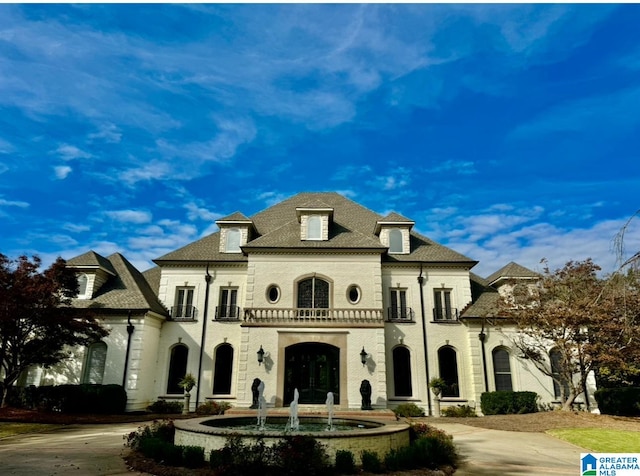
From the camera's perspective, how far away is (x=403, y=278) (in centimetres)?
2628

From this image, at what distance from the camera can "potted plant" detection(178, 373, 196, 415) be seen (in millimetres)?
23455

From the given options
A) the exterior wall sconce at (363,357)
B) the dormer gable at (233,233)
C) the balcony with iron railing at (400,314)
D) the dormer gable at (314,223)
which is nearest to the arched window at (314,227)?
the dormer gable at (314,223)

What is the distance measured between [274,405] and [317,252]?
8.95 meters

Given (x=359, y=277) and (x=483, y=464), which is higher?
(x=359, y=277)

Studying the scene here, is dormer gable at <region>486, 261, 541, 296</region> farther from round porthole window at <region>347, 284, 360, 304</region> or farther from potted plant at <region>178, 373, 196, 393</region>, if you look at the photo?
potted plant at <region>178, 373, 196, 393</region>

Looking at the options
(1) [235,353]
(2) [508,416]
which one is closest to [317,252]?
(1) [235,353]

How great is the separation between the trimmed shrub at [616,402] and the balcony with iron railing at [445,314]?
9.01m

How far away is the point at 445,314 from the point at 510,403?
19.7 feet

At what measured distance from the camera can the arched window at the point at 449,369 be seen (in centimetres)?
2430

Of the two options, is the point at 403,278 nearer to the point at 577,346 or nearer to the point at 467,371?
the point at 467,371

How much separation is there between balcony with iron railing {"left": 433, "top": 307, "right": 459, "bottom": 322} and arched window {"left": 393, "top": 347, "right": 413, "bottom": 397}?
9.45 ft

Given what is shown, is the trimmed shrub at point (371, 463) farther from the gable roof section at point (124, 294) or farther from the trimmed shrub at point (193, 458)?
the gable roof section at point (124, 294)

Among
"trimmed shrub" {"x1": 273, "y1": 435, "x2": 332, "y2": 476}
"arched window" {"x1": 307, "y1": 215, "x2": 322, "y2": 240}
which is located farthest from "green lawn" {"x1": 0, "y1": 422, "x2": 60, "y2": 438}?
"arched window" {"x1": 307, "y1": 215, "x2": 322, "y2": 240}

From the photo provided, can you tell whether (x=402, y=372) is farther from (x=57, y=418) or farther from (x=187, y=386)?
(x=57, y=418)
